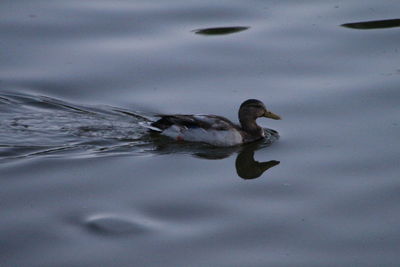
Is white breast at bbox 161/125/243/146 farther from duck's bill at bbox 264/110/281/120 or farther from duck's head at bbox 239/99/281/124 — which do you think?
duck's bill at bbox 264/110/281/120

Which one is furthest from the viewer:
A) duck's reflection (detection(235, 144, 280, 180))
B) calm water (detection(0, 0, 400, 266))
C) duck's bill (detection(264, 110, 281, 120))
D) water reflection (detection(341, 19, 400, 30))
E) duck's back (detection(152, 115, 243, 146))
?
water reflection (detection(341, 19, 400, 30))

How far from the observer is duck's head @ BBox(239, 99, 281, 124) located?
44.7 ft

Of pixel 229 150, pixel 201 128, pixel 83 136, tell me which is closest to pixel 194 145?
pixel 201 128

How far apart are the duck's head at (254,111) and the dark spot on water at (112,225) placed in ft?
12.6

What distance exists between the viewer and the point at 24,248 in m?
9.59

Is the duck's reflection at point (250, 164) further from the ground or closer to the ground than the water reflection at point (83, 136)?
closer to the ground

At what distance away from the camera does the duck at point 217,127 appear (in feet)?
43.9

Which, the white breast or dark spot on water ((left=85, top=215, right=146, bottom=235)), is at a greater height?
the white breast

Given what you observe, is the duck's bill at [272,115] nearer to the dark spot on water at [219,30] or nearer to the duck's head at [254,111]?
the duck's head at [254,111]

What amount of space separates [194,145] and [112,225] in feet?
12.2

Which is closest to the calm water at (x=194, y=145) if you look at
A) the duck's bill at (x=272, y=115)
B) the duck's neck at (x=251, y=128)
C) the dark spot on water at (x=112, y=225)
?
the dark spot on water at (x=112, y=225)

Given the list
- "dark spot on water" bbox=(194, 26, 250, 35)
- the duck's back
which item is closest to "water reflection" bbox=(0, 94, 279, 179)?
the duck's back

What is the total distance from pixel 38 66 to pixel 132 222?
5.72 m

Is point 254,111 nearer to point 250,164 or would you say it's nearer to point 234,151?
point 234,151
